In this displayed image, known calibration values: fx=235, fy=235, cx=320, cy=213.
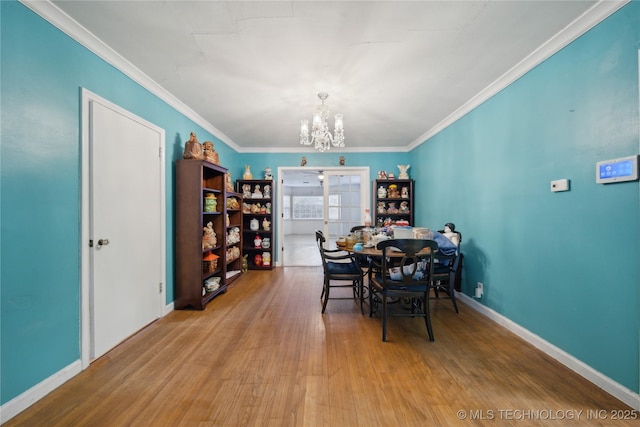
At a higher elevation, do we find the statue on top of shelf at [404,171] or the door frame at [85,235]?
the statue on top of shelf at [404,171]

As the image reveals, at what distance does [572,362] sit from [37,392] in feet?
11.5

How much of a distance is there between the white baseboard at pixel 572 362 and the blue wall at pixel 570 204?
4cm

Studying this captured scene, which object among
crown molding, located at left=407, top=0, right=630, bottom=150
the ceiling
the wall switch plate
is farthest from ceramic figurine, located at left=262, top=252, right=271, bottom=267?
the wall switch plate

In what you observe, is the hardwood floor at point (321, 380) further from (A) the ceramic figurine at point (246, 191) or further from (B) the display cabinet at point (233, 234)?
(A) the ceramic figurine at point (246, 191)

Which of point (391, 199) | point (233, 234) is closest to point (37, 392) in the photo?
point (233, 234)

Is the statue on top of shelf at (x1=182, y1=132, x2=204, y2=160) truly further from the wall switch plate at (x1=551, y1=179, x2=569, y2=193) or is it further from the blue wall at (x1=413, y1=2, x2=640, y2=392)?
the wall switch plate at (x1=551, y1=179, x2=569, y2=193)

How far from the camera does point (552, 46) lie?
1779mm

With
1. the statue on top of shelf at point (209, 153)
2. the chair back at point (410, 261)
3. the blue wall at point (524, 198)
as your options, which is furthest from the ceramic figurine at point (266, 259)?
the blue wall at point (524, 198)

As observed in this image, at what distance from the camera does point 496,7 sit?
1.49 m

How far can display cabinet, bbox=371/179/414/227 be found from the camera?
4641 mm

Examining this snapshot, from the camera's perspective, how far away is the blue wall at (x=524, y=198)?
1.33 meters

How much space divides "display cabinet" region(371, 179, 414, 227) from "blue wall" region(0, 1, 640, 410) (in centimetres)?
238

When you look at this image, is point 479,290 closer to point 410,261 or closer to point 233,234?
point 410,261

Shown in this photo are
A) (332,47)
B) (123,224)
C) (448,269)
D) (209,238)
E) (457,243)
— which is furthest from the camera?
(209,238)
